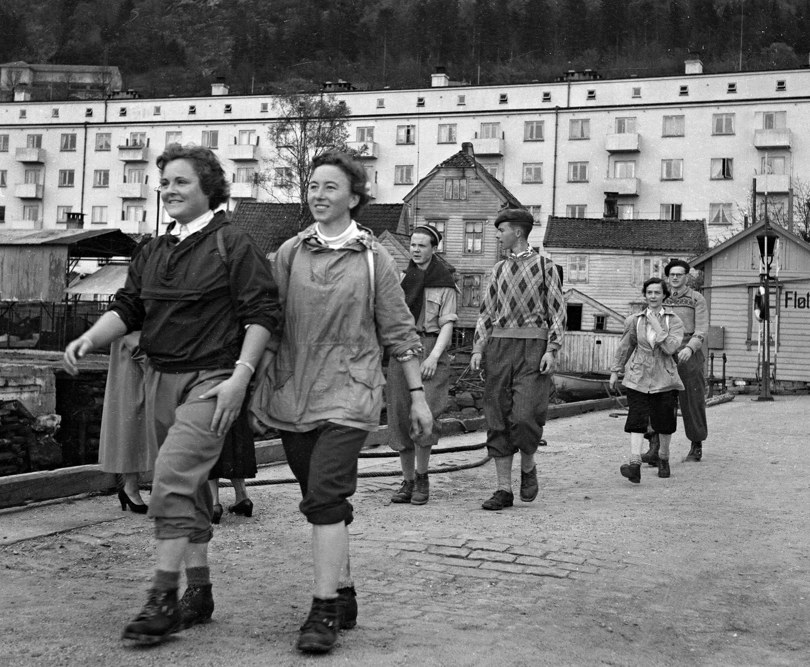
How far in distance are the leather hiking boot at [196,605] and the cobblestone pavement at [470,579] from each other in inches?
3.3

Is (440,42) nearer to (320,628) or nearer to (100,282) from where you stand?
(100,282)

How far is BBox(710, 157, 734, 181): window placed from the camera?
6975 cm

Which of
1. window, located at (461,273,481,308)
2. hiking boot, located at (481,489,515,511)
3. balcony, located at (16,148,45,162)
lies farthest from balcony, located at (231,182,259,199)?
hiking boot, located at (481,489,515,511)

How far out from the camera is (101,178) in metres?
84.9

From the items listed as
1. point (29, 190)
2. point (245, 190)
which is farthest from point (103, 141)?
point (245, 190)

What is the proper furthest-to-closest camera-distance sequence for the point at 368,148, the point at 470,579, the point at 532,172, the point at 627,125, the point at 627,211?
the point at 368,148
the point at 532,172
the point at 627,211
the point at 627,125
the point at 470,579

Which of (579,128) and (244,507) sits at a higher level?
(579,128)

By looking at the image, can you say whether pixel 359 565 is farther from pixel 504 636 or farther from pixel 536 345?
pixel 536 345

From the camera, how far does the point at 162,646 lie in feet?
14.0

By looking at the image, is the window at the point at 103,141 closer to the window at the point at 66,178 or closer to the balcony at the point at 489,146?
the window at the point at 66,178

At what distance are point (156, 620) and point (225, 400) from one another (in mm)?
867

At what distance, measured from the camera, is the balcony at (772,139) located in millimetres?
67938

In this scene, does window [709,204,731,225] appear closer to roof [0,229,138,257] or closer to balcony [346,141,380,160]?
balcony [346,141,380,160]

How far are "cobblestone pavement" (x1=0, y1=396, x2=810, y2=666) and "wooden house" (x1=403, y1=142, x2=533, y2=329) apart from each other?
5342cm
